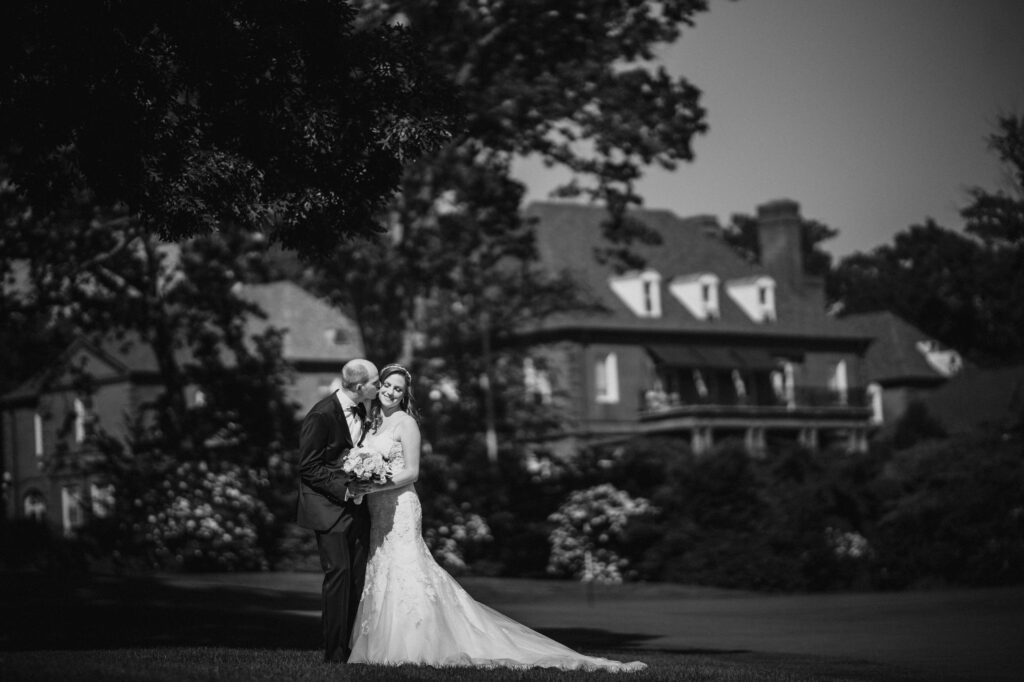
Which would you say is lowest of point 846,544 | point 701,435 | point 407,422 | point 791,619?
point 791,619

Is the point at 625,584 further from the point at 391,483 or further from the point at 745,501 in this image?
the point at 391,483

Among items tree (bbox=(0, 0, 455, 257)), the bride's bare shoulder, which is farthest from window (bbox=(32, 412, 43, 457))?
the bride's bare shoulder

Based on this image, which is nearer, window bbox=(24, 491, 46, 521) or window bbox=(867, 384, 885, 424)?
window bbox=(24, 491, 46, 521)

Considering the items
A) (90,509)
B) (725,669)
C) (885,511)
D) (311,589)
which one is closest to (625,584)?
(885,511)

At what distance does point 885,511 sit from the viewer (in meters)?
34.3

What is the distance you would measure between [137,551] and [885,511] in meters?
14.1

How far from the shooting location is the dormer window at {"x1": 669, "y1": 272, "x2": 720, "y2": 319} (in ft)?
240

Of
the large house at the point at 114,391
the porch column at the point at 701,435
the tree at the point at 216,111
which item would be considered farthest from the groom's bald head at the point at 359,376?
the porch column at the point at 701,435

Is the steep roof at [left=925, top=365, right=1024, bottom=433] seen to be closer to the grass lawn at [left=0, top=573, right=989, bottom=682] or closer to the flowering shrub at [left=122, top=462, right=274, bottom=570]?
the flowering shrub at [left=122, top=462, right=274, bottom=570]

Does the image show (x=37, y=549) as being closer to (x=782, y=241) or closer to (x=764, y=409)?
(x=764, y=409)

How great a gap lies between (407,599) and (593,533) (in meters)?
23.6

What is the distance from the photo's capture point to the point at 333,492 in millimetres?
13328

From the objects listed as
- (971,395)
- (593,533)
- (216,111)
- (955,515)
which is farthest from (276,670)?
(971,395)

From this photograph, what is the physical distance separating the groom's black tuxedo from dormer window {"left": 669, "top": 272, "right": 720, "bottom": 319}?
60009mm
